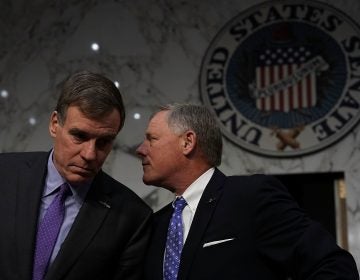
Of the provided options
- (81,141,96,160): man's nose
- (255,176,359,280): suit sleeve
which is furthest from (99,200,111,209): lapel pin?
(255,176,359,280): suit sleeve

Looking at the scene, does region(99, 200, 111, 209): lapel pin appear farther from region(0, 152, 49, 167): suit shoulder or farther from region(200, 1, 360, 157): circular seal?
region(200, 1, 360, 157): circular seal

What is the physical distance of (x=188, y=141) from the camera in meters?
2.34

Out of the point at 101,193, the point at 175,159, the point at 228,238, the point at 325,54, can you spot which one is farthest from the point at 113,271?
the point at 325,54

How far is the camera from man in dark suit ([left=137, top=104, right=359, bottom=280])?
1820 millimetres

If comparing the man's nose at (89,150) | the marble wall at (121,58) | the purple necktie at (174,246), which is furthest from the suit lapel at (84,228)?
the marble wall at (121,58)

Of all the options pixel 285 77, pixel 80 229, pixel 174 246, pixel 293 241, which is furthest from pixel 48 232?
pixel 285 77

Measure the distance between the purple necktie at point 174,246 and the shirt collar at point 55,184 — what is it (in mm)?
386

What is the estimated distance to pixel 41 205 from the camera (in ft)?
5.87

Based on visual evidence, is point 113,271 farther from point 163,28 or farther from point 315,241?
point 163,28

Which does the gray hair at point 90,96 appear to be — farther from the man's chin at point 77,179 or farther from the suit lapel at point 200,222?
the suit lapel at point 200,222

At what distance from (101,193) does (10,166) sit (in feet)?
1.01

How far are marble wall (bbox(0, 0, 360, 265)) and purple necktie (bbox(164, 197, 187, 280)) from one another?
1.78 metres

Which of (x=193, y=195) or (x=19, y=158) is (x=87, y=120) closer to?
(x=19, y=158)

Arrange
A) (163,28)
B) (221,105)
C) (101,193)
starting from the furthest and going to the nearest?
(163,28) < (221,105) < (101,193)
